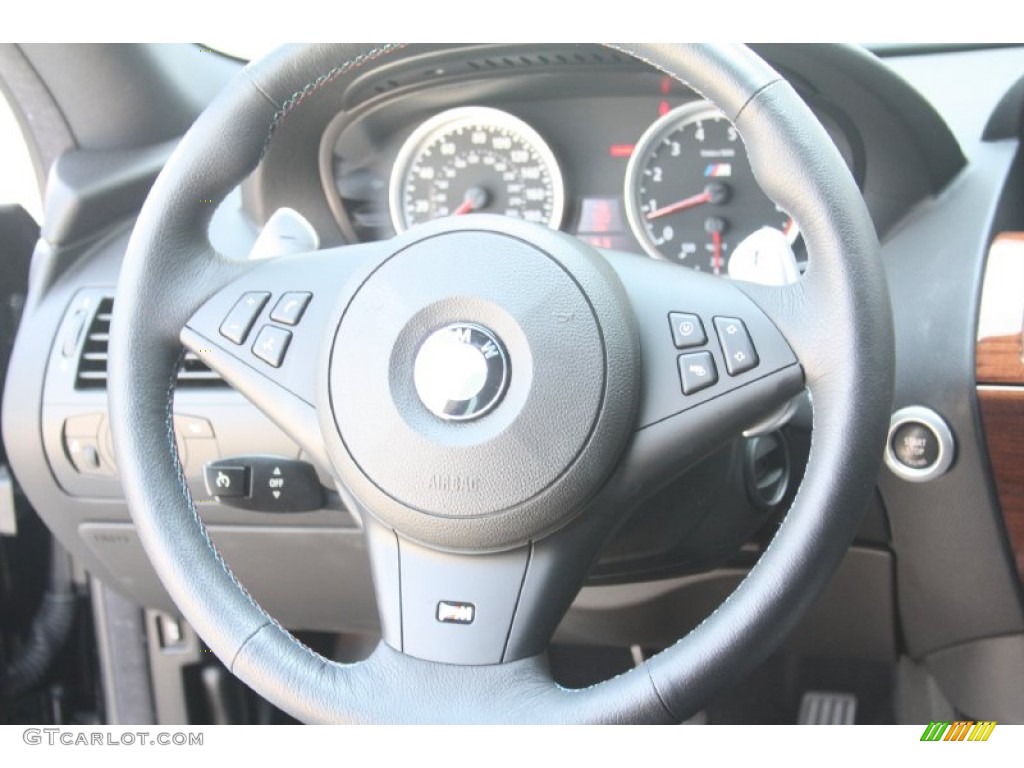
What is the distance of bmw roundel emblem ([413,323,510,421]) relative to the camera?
2.58ft

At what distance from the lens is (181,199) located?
88cm

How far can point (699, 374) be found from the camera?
80 cm

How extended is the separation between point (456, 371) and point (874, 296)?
301 mm

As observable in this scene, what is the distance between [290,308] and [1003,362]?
0.66 metres

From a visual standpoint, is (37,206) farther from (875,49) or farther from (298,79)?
(875,49)

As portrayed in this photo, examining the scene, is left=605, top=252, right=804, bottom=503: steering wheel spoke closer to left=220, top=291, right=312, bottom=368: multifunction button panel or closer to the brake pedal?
left=220, top=291, right=312, bottom=368: multifunction button panel

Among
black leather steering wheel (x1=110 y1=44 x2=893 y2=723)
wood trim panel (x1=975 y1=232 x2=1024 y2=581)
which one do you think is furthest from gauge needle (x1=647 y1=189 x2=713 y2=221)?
black leather steering wheel (x1=110 y1=44 x2=893 y2=723)

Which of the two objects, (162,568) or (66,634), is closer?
(162,568)

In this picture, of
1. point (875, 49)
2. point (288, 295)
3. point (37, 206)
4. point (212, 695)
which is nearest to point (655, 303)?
point (288, 295)

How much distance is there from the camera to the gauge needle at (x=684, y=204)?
1.28 m

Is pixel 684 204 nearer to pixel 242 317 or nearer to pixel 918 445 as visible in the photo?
pixel 918 445

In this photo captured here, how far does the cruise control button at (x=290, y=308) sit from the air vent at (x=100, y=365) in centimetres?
42

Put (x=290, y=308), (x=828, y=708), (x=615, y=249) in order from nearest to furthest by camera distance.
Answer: (x=290, y=308)
(x=615, y=249)
(x=828, y=708)

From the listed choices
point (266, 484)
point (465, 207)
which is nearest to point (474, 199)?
point (465, 207)
